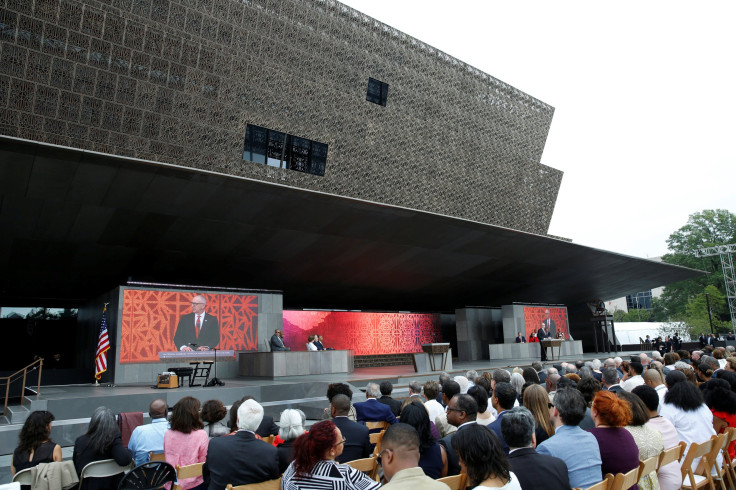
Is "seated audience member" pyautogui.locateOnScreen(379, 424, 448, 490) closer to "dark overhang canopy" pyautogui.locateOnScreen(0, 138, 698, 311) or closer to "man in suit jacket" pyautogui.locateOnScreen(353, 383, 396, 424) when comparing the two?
"man in suit jacket" pyautogui.locateOnScreen(353, 383, 396, 424)

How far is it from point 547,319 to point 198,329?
17252 millimetres

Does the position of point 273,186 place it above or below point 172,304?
above

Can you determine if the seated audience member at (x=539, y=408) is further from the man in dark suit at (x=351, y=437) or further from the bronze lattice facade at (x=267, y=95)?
the bronze lattice facade at (x=267, y=95)

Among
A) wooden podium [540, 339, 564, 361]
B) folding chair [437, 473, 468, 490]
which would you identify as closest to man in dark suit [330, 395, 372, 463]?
folding chair [437, 473, 468, 490]

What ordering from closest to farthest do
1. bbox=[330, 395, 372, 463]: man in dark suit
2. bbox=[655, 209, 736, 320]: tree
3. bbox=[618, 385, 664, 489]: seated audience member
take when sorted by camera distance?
bbox=[618, 385, 664, 489]: seated audience member < bbox=[330, 395, 372, 463]: man in dark suit < bbox=[655, 209, 736, 320]: tree

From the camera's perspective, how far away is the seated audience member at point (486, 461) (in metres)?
2.43

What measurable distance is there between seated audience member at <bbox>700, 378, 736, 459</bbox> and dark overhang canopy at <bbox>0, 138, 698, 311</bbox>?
948 cm

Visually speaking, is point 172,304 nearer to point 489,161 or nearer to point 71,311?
point 71,311

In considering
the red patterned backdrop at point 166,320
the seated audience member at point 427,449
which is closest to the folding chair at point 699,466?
the seated audience member at point 427,449

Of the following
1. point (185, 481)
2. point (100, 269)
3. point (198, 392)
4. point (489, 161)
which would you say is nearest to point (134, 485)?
point (185, 481)

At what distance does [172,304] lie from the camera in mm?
14469

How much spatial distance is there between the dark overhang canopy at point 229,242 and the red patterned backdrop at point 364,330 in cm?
81

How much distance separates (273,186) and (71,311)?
1243 cm

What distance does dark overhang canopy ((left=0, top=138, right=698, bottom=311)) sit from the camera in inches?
428
